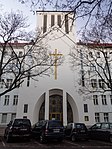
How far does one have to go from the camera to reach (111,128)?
12461 millimetres

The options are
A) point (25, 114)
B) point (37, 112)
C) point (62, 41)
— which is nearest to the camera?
point (25, 114)

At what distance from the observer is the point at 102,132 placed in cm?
1311

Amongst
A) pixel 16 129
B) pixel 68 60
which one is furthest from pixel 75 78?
pixel 16 129

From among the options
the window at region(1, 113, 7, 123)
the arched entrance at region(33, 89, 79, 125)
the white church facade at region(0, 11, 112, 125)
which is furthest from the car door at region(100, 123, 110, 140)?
the window at region(1, 113, 7, 123)

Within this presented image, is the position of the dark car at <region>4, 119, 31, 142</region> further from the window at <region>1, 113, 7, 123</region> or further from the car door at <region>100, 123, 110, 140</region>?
the window at <region>1, 113, 7, 123</region>

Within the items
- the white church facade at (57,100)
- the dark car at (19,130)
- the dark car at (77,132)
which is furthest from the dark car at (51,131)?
the white church facade at (57,100)

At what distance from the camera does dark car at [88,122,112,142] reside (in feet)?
40.7

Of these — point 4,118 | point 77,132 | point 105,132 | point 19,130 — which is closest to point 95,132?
point 105,132

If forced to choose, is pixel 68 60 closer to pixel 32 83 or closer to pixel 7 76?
pixel 32 83

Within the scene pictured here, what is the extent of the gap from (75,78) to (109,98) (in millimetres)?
7983

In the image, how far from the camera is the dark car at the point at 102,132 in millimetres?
12398

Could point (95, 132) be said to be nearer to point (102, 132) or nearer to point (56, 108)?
point (102, 132)

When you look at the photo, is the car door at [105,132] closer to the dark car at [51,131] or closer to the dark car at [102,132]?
the dark car at [102,132]

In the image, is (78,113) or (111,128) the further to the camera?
(78,113)
